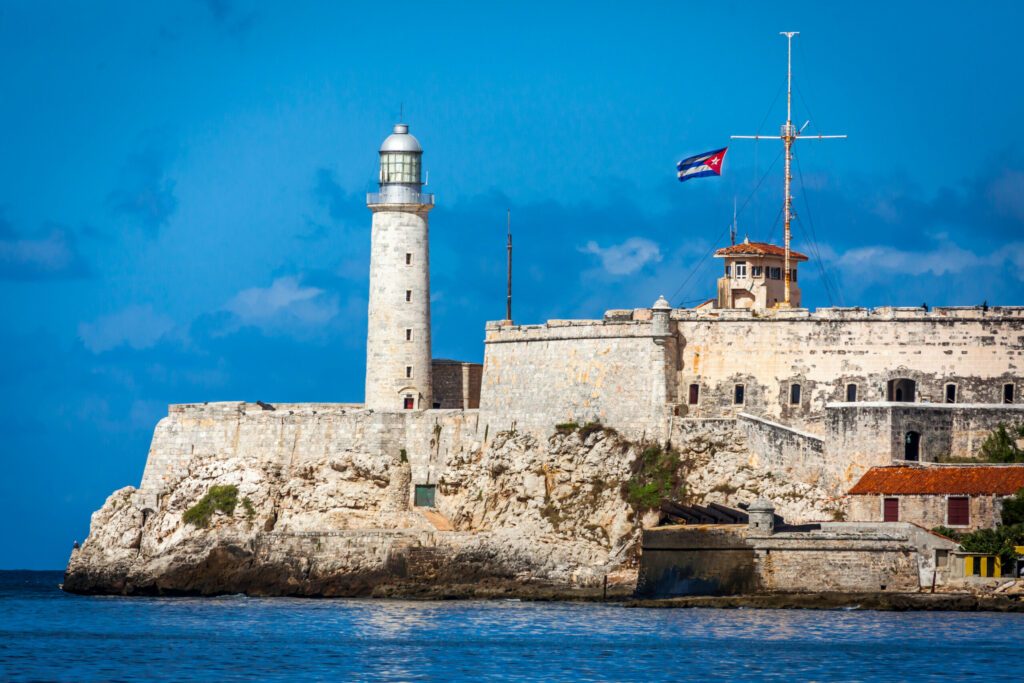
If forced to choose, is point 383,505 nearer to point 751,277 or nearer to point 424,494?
point 424,494

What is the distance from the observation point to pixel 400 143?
63.7 meters

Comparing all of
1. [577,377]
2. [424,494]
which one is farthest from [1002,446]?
[424,494]

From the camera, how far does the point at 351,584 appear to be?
195 feet

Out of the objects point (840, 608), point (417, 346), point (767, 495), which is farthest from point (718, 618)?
point (417, 346)

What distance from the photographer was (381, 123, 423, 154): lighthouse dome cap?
2501 inches

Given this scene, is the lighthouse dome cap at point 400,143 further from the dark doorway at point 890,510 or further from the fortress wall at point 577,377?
the dark doorway at point 890,510

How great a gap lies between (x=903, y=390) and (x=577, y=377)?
8238 millimetres

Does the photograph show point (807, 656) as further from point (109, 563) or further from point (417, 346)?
point (109, 563)

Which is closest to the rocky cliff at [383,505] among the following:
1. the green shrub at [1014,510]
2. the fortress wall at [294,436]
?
the fortress wall at [294,436]

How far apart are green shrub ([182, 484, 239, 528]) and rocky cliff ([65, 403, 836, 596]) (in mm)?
63

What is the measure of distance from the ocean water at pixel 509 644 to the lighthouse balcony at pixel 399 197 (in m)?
11.9

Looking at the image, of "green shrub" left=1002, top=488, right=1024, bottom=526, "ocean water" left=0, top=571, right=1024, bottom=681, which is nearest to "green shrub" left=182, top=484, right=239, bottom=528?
"ocean water" left=0, top=571, right=1024, bottom=681

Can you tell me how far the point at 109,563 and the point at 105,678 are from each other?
22617 millimetres

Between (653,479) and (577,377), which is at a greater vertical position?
(577,377)
